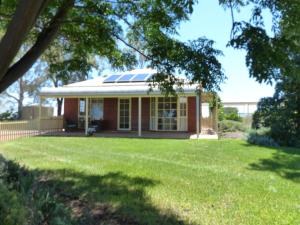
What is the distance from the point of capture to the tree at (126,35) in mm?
6230

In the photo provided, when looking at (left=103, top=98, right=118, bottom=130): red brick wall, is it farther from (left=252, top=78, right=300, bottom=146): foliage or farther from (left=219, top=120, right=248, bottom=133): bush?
(left=252, top=78, right=300, bottom=146): foliage

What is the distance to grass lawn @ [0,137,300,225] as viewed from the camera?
6.73 m

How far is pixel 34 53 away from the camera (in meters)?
5.70

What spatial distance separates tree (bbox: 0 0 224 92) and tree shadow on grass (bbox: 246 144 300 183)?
511 cm

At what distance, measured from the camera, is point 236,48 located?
16.7ft

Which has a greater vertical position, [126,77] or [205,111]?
[126,77]

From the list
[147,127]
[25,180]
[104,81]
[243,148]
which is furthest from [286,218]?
[104,81]

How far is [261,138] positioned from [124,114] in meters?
10.1

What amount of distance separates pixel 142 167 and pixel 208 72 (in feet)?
17.9

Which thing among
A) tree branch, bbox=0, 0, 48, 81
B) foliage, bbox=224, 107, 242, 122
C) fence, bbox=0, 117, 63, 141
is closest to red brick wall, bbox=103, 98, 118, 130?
fence, bbox=0, 117, 63, 141

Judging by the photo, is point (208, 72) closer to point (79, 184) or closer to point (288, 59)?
point (288, 59)

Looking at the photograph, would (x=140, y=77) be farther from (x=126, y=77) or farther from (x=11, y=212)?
(x=11, y=212)

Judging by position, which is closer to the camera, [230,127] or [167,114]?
[167,114]

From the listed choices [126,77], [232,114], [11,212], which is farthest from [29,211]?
[232,114]
